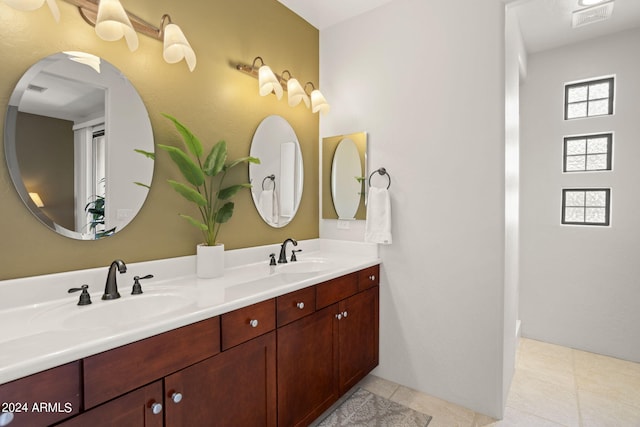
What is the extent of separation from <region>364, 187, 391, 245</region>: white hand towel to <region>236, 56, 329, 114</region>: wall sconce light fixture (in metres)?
0.75

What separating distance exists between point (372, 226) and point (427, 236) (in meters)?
0.38

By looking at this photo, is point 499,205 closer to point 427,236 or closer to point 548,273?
point 427,236

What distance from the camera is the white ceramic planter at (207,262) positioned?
1.66 meters

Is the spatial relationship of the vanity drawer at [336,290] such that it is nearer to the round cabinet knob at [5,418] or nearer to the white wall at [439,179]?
the white wall at [439,179]

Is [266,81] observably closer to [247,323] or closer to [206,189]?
[206,189]

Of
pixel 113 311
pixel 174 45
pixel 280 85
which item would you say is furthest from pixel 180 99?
pixel 113 311

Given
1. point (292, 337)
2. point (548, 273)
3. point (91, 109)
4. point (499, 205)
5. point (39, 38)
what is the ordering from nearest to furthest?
point (39, 38) → point (91, 109) → point (292, 337) → point (499, 205) → point (548, 273)

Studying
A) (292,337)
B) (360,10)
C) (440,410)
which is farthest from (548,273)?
(360,10)

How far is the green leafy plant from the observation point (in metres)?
1.55

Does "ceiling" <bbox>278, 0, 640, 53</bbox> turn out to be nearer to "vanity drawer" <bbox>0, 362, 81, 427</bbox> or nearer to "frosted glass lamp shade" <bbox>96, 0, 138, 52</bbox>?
"frosted glass lamp shade" <bbox>96, 0, 138, 52</bbox>

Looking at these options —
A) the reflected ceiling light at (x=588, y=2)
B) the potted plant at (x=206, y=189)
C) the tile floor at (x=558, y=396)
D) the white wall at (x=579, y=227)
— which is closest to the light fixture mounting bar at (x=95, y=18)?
the potted plant at (x=206, y=189)

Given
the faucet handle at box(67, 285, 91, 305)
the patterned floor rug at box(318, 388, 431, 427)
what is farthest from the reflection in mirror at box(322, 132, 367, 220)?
the faucet handle at box(67, 285, 91, 305)

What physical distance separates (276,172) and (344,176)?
57cm

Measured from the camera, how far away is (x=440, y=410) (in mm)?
1965
